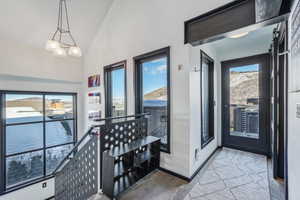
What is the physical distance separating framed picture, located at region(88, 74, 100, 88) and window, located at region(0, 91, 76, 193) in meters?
0.91

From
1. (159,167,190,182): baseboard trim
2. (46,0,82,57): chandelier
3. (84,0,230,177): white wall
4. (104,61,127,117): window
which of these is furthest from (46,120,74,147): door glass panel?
(159,167,190,182): baseboard trim

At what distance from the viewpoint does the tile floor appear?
181 centimetres

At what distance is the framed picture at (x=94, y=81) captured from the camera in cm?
404

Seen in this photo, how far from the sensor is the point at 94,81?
4152mm

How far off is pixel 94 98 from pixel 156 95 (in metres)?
2.31

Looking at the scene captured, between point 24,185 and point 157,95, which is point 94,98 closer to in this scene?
point 157,95

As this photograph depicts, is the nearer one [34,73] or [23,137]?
[34,73]

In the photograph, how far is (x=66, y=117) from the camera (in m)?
4.57

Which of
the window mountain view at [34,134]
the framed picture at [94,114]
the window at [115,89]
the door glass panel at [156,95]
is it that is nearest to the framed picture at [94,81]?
the window at [115,89]

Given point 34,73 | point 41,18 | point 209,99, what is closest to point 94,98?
point 34,73

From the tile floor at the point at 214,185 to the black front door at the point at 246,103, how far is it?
2.11ft

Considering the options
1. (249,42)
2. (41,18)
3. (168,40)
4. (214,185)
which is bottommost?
(214,185)

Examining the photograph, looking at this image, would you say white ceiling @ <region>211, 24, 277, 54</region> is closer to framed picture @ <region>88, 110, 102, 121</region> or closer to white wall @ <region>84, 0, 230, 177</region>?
white wall @ <region>84, 0, 230, 177</region>

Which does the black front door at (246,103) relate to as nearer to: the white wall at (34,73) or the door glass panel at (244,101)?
the door glass panel at (244,101)
